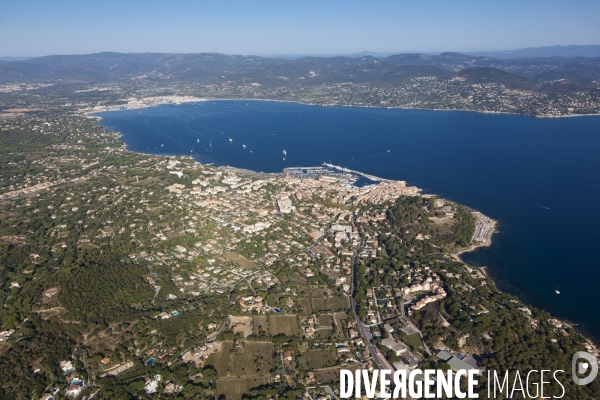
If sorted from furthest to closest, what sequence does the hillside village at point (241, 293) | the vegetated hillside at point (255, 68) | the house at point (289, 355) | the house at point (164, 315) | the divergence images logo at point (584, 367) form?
the vegetated hillside at point (255, 68) < the house at point (164, 315) < the house at point (289, 355) < the hillside village at point (241, 293) < the divergence images logo at point (584, 367)

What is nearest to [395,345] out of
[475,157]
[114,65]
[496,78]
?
[475,157]

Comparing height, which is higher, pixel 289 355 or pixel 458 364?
pixel 289 355

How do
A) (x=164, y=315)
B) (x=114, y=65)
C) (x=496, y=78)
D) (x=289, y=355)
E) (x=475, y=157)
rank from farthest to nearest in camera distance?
(x=114, y=65), (x=496, y=78), (x=475, y=157), (x=164, y=315), (x=289, y=355)

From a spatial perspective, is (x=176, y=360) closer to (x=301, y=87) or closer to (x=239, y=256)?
(x=239, y=256)

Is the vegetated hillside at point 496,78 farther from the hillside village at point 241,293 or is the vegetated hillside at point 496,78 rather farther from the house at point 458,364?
the house at point 458,364

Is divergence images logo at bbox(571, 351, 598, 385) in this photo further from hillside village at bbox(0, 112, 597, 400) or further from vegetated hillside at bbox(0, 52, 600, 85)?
vegetated hillside at bbox(0, 52, 600, 85)

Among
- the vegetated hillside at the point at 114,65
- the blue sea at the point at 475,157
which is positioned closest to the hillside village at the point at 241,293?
the blue sea at the point at 475,157

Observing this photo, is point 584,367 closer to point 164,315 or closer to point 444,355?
point 444,355

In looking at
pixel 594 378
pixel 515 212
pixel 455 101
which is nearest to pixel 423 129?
pixel 455 101
